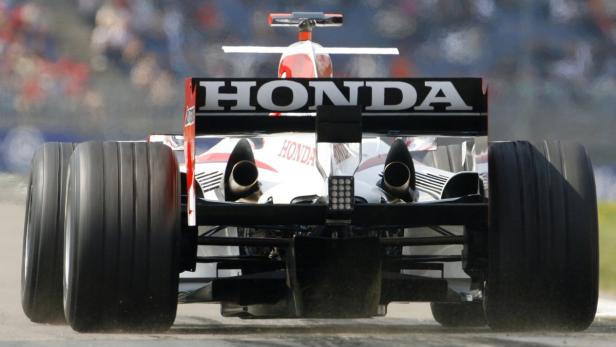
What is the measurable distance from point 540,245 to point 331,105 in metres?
1.29

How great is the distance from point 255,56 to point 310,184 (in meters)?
7.89

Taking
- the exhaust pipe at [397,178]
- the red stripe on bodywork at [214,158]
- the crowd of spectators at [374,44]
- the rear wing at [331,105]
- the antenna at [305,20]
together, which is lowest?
the exhaust pipe at [397,178]

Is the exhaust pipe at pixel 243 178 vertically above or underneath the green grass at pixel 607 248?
above

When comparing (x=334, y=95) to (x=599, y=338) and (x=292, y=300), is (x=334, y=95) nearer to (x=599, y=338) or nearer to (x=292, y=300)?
(x=292, y=300)

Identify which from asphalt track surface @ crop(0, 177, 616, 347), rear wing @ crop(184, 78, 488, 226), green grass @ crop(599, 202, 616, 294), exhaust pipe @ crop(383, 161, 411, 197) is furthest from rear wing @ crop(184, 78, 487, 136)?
green grass @ crop(599, 202, 616, 294)

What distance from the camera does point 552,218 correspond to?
8.48 metres

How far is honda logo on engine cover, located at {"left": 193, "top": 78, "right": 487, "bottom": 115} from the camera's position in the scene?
8.33 metres

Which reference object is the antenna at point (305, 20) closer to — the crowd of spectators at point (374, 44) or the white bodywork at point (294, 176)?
the white bodywork at point (294, 176)

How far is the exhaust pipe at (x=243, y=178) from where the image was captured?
30.0ft

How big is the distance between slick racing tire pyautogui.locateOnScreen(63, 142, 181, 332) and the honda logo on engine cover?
43cm

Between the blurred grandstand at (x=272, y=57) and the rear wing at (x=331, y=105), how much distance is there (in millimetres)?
8272

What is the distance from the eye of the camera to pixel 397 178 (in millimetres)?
9242

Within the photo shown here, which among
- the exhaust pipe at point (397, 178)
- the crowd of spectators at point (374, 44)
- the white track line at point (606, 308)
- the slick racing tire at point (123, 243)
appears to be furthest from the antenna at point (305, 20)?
the crowd of spectators at point (374, 44)

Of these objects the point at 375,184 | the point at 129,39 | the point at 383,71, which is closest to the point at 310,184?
the point at 375,184
